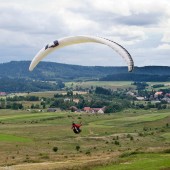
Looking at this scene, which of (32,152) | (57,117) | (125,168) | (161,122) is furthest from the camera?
(57,117)

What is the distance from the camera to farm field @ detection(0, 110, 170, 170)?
48.3 metres

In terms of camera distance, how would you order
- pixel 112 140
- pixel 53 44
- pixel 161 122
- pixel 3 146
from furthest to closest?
pixel 161 122
pixel 112 140
pixel 3 146
pixel 53 44

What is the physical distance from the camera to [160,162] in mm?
42562

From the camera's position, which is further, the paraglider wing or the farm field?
the farm field

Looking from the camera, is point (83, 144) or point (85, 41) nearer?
point (85, 41)

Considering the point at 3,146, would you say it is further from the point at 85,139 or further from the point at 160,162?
the point at 160,162

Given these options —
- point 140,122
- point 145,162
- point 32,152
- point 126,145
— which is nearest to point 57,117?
point 140,122

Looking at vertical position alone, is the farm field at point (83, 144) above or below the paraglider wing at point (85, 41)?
below

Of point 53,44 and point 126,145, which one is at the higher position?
point 53,44

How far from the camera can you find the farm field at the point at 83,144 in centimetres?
4835

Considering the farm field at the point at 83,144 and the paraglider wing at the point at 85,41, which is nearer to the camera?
the paraglider wing at the point at 85,41

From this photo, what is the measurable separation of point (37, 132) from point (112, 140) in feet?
81.3

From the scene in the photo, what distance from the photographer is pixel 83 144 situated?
8744 centimetres

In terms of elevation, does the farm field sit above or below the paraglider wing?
below
